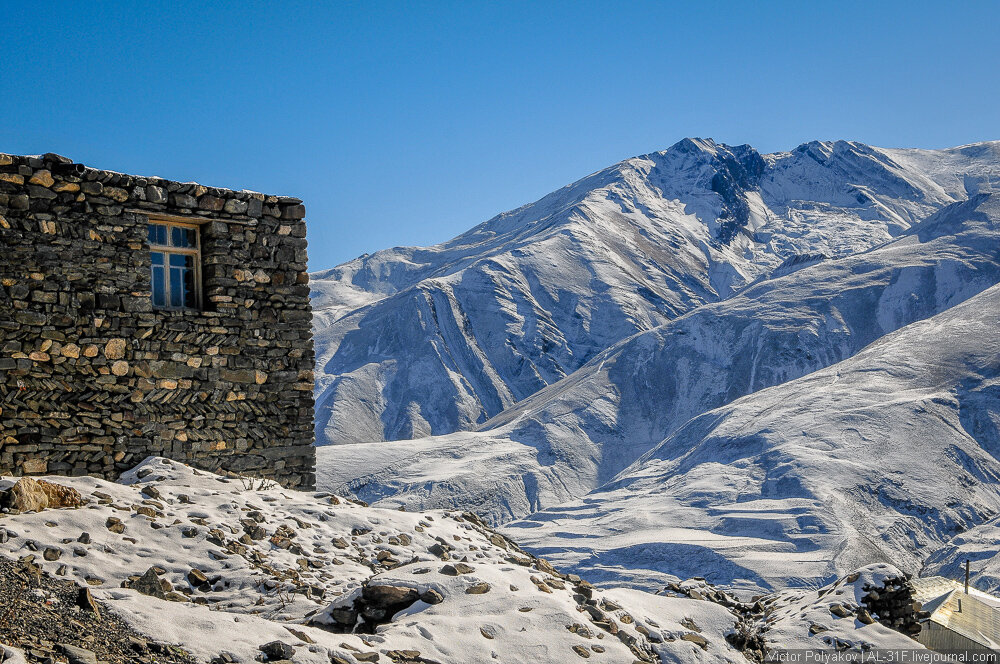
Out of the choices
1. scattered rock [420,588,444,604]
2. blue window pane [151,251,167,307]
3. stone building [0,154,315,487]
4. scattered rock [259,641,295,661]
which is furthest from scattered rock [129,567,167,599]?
blue window pane [151,251,167,307]

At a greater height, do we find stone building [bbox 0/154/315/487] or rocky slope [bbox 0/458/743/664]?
stone building [bbox 0/154/315/487]

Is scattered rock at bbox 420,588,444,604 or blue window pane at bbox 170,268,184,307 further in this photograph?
blue window pane at bbox 170,268,184,307

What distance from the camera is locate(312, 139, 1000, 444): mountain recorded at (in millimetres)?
67312

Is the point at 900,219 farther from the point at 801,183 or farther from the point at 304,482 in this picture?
the point at 304,482

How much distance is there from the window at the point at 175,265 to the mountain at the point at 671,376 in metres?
32.8

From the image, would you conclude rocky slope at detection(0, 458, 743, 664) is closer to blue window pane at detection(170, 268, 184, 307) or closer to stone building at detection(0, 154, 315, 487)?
stone building at detection(0, 154, 315, 487)

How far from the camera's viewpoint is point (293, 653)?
6.96 metres

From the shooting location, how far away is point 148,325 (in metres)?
11.1

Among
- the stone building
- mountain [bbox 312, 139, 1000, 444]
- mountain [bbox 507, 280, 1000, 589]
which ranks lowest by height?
mountain [bbox 507, 280, 1000, 589]

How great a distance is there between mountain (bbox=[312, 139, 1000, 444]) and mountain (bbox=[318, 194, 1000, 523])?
9144mm

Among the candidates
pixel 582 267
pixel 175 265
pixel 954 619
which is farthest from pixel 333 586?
pixel 582 267

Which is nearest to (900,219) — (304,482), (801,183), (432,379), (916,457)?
(801,183)

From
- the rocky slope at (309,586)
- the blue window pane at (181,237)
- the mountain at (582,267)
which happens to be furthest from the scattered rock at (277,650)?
the mountain at (582,267)

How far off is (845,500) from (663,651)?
31185 mm
